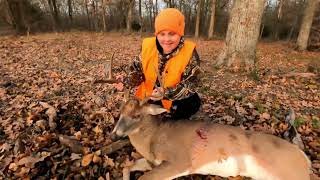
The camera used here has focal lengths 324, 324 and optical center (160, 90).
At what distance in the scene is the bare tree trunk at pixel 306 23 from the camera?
14984 mm

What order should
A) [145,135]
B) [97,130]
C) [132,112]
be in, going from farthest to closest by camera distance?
[97,130], [145,135], [132,112]

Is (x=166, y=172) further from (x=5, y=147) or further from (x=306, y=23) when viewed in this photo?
(x=306, y=23)

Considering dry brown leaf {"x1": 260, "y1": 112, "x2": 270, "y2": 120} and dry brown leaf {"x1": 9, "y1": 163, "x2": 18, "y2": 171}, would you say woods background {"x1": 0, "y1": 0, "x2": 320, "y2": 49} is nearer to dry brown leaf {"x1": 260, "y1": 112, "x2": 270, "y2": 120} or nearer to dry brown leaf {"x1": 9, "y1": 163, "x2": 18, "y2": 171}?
dry brown leaf {"x1": 260, "y1": 112, "x2": 270, "y2": 120}

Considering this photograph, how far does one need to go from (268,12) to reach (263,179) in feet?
105

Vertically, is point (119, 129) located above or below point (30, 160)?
above

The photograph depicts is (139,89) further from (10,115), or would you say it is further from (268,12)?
(268,12)

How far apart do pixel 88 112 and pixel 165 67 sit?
66.6 inches

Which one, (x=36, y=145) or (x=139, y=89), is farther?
(x=139, y=89)

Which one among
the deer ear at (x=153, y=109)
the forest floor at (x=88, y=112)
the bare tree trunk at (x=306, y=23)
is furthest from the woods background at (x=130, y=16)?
the deer ear at (x=153, y=109)

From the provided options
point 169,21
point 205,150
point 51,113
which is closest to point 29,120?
point 51,113

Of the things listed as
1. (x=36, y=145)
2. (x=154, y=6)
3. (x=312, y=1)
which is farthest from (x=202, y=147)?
(x=154, y=6)

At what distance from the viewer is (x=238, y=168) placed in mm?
3236

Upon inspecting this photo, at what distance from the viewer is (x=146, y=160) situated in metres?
3.57

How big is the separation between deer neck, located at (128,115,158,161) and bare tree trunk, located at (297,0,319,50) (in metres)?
14.0
